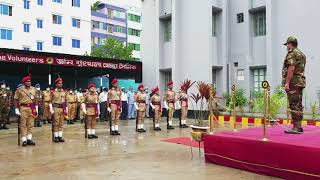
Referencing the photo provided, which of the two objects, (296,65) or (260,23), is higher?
(260,23)

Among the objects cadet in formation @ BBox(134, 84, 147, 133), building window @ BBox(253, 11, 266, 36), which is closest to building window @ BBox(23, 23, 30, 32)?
building window @ BBox(253, 11, 266, 36)

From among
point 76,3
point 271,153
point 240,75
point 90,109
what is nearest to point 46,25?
point 76,3

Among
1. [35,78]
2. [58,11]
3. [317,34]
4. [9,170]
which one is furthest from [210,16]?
[58,11]

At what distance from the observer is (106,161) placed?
9.27 metres

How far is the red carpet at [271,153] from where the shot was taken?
6691 mm

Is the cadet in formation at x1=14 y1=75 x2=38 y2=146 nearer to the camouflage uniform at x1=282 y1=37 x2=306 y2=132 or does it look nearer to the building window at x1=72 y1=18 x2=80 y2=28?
the camouflage uniform at x1=282 y1=37 x2=306 y2=132

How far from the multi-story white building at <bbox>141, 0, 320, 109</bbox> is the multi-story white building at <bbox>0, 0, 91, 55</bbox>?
22.1 metres

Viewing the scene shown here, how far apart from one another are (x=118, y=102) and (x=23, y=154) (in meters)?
5.01

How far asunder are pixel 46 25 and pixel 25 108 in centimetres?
3467

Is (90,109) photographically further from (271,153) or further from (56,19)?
(56,19)

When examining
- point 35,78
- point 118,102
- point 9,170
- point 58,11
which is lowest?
point 9,170

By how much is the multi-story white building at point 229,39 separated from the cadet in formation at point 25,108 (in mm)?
11476

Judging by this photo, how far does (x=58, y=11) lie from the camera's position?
149 ft

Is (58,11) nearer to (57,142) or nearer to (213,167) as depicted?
(57,142)
